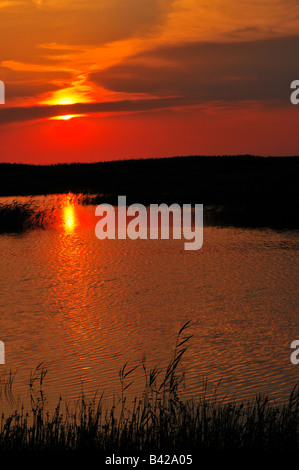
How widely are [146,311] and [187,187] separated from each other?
106 ft

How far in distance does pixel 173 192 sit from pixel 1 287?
27.4m

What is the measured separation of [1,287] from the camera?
1576 centimetres

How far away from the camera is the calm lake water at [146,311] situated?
30.9 ft

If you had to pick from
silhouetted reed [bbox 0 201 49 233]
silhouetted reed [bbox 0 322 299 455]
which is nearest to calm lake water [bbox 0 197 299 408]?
silhouetted reed [bbox 0 322 299 455]

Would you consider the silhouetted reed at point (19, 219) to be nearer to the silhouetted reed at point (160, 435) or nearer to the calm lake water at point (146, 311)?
the calm lake water at point (146, 311)

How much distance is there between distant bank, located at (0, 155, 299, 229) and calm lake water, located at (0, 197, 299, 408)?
711 centimetres

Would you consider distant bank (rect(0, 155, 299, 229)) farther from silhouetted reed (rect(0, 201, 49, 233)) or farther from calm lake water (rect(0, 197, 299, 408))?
Answer: silhouetted reed (rect(0, 201, 49, 233))

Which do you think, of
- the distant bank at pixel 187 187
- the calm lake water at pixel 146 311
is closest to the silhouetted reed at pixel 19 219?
the calm lake water at pixel 146 311

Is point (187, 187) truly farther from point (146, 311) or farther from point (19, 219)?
point (146, 311)

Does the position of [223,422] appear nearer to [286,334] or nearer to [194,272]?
[286,334]

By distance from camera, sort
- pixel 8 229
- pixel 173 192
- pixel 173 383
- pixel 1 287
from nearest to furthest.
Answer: pixel 173 383 → pixel 1 287 → pixel 8 229 → pixel 173 192

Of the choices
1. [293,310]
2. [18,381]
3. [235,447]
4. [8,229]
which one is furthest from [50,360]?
[8,229]

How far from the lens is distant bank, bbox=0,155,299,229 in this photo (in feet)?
100
